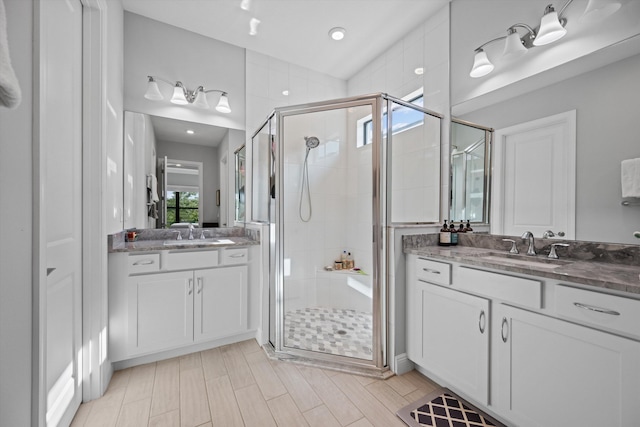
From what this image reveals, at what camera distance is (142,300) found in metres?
1.93

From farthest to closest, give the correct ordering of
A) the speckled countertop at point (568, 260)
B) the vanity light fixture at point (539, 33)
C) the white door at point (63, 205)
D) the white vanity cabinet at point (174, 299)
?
1. the white vanity cabinet at point (174, 299)
2. the vanity light fixture at point (539, 33)
3. the white door at point (63, 205)
4. the speckled countertop at point (568, 260)

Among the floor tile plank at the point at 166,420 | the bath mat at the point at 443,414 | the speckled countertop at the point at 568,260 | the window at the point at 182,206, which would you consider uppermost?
the window at the point at 182,206

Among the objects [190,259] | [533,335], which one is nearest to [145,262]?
[190,259]

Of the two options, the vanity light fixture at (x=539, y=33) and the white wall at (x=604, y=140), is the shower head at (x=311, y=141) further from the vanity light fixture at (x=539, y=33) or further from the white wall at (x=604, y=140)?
the white wall at (x=604, y=140)

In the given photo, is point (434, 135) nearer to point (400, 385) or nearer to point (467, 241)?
point (467, 241)

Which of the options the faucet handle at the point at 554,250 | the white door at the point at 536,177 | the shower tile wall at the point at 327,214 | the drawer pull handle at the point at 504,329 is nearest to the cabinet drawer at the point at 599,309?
the drawer pull handle at the point at 504,329

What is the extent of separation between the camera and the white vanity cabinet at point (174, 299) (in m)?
1.87

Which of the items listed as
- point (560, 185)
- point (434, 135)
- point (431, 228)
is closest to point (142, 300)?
point (431, 228)

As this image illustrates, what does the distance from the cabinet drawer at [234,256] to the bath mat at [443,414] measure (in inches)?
61.0

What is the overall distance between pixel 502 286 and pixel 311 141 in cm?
225

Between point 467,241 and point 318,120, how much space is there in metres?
1.91

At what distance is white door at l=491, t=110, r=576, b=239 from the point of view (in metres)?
1.55

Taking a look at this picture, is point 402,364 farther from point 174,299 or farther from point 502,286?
point 174,299

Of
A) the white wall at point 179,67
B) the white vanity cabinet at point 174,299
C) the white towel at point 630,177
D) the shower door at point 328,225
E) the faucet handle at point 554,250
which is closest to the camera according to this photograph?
the white towel at point 630,177
